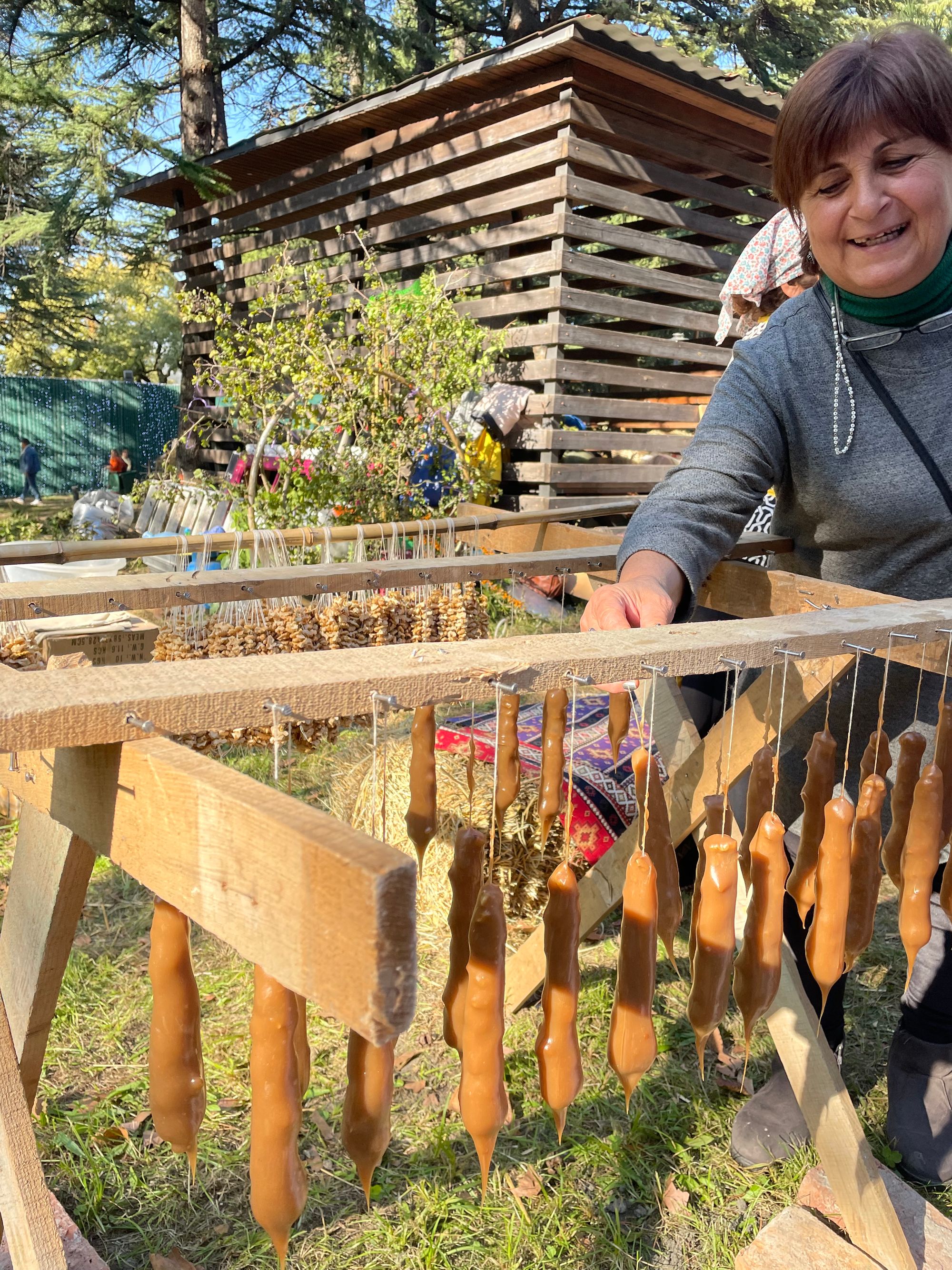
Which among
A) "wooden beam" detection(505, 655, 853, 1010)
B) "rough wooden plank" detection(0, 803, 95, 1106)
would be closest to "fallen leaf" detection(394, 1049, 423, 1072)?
"wooden beam" detection(505, 655, 853, 1010)

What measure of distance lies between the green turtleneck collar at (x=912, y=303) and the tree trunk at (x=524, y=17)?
555 inches

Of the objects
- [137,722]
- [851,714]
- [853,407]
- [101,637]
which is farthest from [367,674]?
[101,637]

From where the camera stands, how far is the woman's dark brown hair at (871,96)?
178 centimetres

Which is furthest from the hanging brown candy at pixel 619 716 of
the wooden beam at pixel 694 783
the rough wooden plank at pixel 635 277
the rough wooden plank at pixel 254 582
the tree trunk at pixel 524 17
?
→ the tree trunk at pixel 524 17

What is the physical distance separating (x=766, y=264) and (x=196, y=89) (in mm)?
9903

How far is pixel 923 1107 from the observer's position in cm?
249

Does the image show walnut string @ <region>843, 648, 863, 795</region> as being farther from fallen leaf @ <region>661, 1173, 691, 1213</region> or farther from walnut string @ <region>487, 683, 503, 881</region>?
fallen leaf @ <region>661, 1173, 691, 1213</region>

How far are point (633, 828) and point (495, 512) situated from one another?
60.6 inches

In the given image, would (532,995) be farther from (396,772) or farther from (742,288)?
(742,288)

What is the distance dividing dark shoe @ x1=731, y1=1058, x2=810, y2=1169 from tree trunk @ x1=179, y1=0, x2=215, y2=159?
38.6ft

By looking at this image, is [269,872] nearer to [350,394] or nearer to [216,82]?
[350,394]

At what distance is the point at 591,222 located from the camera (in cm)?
732

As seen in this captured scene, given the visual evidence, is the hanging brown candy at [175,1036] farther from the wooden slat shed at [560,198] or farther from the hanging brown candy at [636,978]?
the wooden slat shed at [560,198]

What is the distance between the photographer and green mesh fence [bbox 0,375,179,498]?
24.9 meters
